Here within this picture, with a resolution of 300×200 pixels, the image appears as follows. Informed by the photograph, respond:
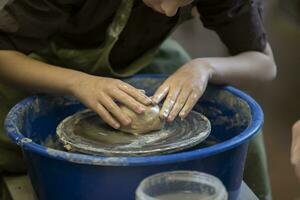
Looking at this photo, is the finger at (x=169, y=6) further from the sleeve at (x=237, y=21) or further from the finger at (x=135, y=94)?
the sleeve at (x=237, y=21)

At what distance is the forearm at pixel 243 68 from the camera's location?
1408 mm

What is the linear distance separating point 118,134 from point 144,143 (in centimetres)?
8

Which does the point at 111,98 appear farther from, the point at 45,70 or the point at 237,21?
the point at 237,21

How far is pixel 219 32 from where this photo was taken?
1.54 meters

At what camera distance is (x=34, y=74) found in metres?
1.31

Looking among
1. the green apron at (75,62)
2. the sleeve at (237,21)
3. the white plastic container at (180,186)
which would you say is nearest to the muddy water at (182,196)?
the white plastic container at (180,186)

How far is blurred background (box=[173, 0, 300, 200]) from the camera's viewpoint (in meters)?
2.53

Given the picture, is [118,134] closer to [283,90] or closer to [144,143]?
[144,143]

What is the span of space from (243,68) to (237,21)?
0.13 meters

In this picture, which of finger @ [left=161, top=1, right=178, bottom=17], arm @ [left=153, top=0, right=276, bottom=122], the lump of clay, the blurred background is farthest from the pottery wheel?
the blurred background

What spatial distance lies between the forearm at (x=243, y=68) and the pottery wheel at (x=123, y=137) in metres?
0.13

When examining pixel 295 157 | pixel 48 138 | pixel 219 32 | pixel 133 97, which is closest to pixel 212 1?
pixel 219 32

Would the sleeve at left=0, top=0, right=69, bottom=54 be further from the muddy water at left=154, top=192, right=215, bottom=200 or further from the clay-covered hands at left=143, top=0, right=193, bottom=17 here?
the muddy water at left=154, top=192, right=215, bottom=200

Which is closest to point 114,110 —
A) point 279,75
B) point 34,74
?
point 34,74
